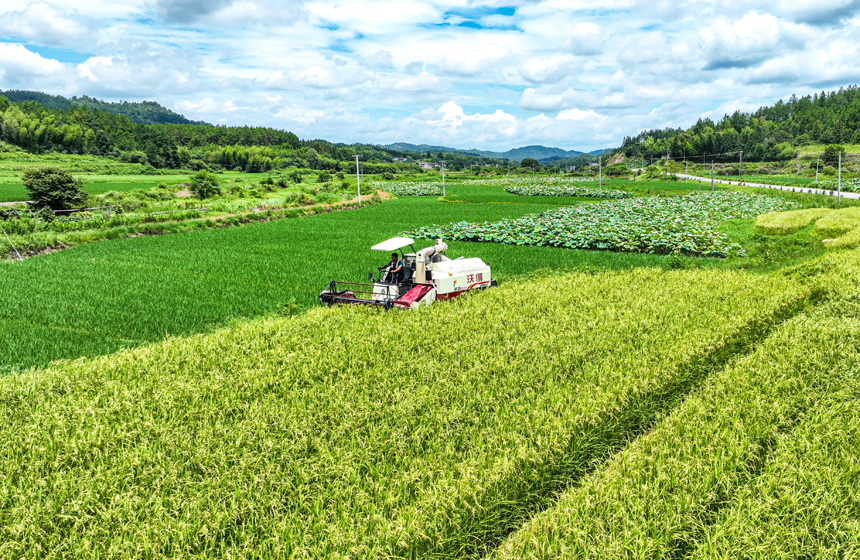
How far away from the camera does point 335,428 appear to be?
20.4 ft

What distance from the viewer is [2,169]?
196 ft

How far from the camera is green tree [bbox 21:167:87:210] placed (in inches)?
1206

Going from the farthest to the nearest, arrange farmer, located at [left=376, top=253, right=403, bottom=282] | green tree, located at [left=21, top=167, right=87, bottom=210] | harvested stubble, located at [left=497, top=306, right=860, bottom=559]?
green tree, located at [left=21, top=167, right=87, bottom=210] < farmer, located at [left=376, top=253, right=403, bottom=282] < harvested stubble, located at [left=497, top=306, right=860, bottom=559]

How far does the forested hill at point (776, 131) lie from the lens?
109 m

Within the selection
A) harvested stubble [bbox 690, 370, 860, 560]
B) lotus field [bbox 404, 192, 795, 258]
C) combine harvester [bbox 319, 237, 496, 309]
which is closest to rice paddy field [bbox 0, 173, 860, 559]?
harvested stubble [bbox 690, 370, 860, 560]

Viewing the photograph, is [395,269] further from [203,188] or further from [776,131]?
[776,131]

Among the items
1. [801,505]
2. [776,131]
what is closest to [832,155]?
[776,131]

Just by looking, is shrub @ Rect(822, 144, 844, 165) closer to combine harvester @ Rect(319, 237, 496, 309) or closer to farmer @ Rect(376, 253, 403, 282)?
combine harvester @ Rect(319, 237, 496, 309)

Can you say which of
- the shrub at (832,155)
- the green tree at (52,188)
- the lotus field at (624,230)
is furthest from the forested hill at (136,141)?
the shrub at (832,155)

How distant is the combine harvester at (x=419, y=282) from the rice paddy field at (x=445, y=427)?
0.69m

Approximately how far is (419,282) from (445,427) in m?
6.86

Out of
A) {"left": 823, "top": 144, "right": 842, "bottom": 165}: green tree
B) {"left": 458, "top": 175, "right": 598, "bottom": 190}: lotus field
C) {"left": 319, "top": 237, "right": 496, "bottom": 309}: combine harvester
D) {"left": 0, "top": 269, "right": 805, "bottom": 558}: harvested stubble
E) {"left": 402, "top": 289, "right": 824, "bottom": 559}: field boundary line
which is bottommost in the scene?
{"left": 402, "top": 289, "right": 824, "bottom": 559}: field boundary line

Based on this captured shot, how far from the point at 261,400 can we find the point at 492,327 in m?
5.15

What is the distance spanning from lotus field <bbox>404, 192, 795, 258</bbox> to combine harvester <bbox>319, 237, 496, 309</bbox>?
12.4m
